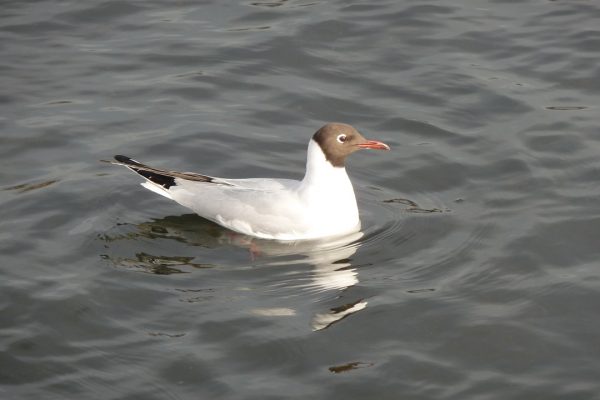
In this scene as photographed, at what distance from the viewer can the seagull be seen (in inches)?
436

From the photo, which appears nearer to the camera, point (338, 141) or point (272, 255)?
point (272, 255)

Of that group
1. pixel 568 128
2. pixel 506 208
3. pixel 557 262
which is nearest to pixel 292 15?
pixel 568 128

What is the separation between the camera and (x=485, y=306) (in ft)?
31.8

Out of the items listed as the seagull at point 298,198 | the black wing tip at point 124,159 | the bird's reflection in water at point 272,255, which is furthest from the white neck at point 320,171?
the black wing tip at point 124,159

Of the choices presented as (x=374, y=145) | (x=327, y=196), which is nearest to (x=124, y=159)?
(x=327, y=196)

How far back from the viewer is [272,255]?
10703 millimetres

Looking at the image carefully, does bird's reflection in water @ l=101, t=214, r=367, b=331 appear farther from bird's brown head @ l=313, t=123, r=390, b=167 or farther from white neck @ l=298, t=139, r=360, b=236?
bird's brown head @ l=313, t=123, r=390, b=167

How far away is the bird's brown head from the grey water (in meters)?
0.73

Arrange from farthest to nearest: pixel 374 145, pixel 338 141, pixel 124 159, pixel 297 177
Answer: pixel 297 177
pixel 124 159
pixel 338 141
pixel 374 145

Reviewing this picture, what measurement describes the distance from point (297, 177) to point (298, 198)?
1.22 metres

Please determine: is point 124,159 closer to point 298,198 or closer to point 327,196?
point 298,198

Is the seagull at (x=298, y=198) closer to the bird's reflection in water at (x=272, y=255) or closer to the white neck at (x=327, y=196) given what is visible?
the white neck at (x=327, y=196)

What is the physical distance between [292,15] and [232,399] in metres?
8.67

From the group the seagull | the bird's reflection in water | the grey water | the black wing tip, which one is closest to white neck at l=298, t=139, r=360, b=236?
the seagull
